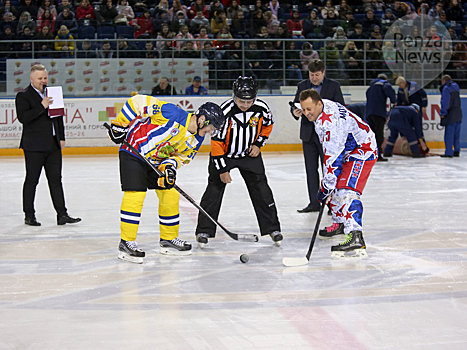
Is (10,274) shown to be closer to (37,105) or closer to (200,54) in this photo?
(37,105)

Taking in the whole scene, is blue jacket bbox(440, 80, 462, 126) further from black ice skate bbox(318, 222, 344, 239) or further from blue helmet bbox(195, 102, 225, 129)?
blue helmet bbox(195, 102, 225, 129)

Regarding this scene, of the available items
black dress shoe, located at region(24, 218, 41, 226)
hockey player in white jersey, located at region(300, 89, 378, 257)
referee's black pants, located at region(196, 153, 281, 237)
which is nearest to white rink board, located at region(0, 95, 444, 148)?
black dress shoe, located at region(24, 218, 41, 226)

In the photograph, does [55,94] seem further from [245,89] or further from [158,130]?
[245,89]

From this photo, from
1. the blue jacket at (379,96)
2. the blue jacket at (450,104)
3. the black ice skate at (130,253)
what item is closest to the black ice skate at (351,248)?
the black ice skate at (130,253)

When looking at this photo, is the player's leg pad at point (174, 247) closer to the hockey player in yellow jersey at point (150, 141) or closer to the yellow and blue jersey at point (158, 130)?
the hockey player in yellow jersey at point (150, 141)

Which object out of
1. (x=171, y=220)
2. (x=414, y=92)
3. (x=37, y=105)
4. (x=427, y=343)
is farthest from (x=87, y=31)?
(x=427, y=343)

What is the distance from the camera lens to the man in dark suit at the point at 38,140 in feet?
17.1

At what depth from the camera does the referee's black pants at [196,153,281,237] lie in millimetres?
4566

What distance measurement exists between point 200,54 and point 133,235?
795 cm

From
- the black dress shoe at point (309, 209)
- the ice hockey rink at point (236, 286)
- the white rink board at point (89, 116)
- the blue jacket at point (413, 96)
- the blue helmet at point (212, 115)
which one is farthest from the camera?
→ the white rink board at point (89, 116)

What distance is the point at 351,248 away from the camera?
4168 millimetres

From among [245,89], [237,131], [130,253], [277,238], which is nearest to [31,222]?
[130,253]

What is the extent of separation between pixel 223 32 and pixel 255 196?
26.6ft

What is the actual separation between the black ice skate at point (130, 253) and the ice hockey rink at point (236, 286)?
5cm
